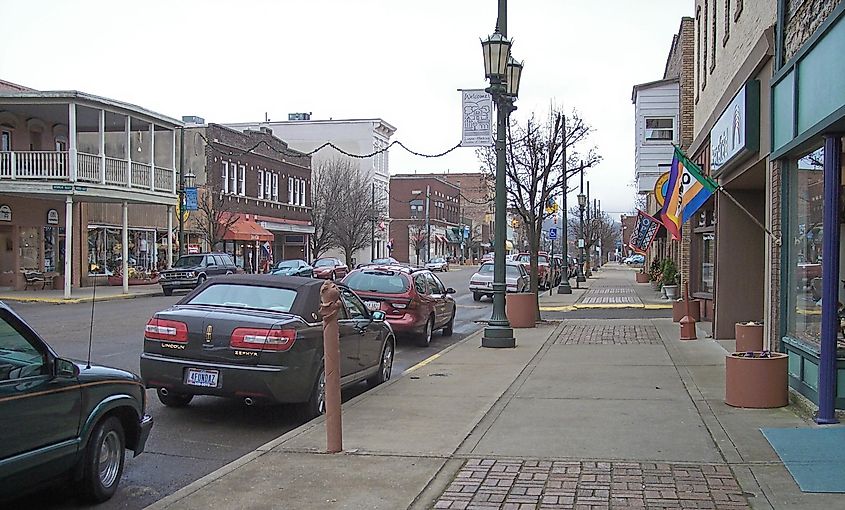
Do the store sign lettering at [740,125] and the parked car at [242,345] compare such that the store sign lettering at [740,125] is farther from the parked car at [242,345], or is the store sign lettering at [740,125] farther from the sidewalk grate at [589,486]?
the parked car at [242,345]

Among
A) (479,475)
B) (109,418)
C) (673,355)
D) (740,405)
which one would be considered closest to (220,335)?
(109,418)

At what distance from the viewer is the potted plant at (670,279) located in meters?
29.2

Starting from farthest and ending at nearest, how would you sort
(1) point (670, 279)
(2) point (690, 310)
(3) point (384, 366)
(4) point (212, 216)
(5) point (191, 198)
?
(4) point (212, 216)
(5) point (191, 198)
(1) point (670, 279)
(2) point (690, 310)
(3) point (384, 366)

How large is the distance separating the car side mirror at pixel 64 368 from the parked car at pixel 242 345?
2758 millimetres

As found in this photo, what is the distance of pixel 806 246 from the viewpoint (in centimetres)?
879

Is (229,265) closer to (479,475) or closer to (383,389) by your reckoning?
(383,389)

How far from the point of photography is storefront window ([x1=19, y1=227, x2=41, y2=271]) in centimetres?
3347

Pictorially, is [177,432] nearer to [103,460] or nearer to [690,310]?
[103,460]

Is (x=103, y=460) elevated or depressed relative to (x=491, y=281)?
depressed

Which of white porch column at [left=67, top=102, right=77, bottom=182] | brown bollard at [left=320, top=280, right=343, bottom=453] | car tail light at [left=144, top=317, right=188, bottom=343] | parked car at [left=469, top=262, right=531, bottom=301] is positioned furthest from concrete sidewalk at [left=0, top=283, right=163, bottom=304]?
brown bollard at [left=320, top=280, right=343, bottom=453]

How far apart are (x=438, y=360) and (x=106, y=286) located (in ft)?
91.8

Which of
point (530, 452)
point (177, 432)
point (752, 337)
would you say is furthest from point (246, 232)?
point (530, 452)

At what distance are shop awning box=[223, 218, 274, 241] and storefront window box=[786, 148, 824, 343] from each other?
37171mm

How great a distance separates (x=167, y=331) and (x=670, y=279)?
987 inches
